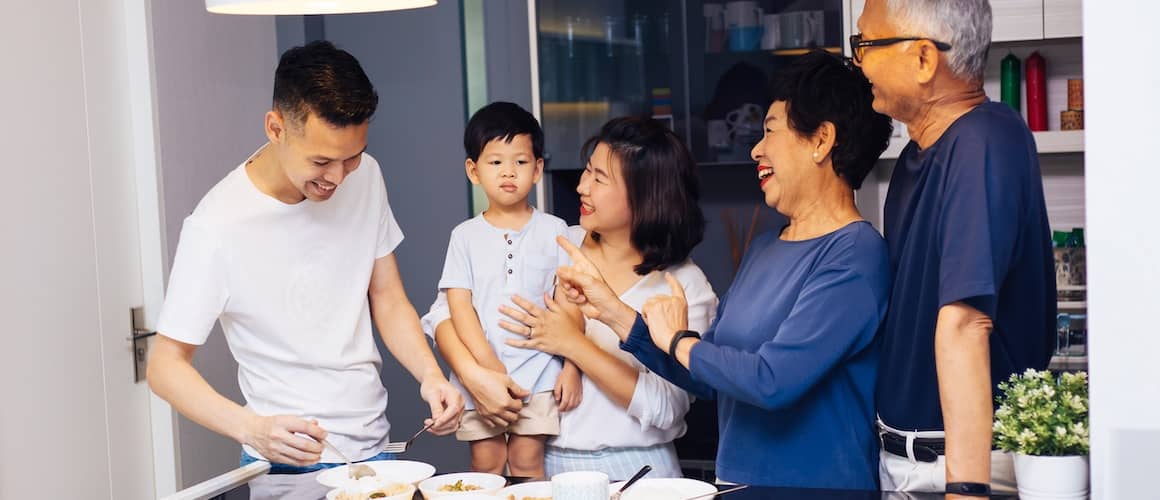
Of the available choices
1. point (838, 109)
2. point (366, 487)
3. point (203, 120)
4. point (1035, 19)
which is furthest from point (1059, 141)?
point (203, 120)

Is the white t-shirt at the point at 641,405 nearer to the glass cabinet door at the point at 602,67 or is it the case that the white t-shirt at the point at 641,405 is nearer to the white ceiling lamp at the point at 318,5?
the white ceiling lamp at the point at 318,5

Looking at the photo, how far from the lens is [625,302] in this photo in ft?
7.97

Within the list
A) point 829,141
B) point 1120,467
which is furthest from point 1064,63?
point 1120,467

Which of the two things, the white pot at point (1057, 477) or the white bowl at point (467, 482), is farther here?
the white bowl at point (467, 482)

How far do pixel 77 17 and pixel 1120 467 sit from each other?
2591 millimetres

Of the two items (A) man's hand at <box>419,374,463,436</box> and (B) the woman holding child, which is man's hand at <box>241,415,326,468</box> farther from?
(B) the woman holding child

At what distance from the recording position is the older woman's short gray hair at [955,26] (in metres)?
1.87

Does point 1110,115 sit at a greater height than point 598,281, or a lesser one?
greater

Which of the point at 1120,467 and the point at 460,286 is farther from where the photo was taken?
the point at 460,286

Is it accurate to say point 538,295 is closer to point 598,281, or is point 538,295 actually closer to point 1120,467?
point 598,281

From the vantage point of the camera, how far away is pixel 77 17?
2859 millimetres

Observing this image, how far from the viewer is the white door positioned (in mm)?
2572

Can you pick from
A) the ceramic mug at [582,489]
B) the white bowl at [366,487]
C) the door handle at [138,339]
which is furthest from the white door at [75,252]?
the ceramic mug at [582,489]

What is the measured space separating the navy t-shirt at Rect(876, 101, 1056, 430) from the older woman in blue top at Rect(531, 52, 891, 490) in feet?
0.20
